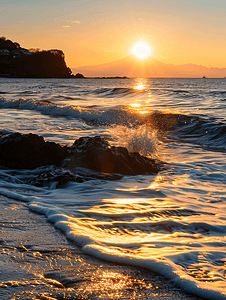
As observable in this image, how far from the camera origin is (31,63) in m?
142

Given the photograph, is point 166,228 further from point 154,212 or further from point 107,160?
point 107,160

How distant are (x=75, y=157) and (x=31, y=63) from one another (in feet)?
490

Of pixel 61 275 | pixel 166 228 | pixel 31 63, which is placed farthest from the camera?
pixel 31 63

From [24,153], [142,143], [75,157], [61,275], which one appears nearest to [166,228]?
[61,275]

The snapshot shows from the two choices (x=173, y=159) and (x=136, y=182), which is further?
(x=173, y=159)

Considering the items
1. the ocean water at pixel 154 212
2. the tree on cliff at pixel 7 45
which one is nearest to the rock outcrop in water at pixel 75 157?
the ocean water at pixel 154 212

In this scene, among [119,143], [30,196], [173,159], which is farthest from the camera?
[119,143]

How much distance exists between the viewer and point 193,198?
13.5ft

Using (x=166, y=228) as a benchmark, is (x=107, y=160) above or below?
above

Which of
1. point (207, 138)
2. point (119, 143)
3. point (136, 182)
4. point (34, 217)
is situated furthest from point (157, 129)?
point (34, 217)

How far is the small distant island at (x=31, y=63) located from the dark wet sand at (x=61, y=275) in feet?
462

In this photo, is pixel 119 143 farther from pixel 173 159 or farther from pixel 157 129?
pixel 157 129

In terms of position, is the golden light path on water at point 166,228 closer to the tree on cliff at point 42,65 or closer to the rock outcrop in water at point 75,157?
the rock outcrop in water at point 75,157

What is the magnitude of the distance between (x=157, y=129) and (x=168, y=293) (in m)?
9.97
